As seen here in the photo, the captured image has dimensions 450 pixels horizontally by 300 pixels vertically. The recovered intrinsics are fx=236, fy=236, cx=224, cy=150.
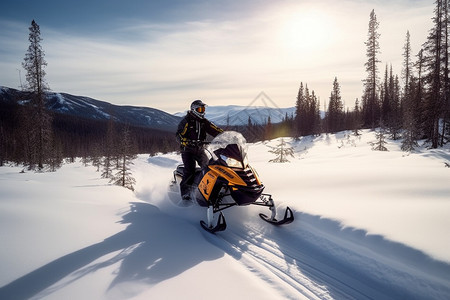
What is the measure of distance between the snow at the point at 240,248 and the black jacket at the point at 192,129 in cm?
201

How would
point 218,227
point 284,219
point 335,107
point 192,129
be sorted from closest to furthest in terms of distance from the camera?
point 218,227 → point 284,219 → point 192,129 → point 335,107

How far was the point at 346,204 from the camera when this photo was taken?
4.79 m

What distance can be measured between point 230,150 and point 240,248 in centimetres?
190

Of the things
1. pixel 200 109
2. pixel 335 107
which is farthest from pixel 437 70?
pixel 335 107

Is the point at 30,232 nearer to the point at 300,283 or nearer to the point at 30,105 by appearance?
the point at 300,283

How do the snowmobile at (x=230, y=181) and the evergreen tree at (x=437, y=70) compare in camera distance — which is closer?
the snowmobile at (x=230, y=181)

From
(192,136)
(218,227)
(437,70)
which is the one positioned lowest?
(218,227)

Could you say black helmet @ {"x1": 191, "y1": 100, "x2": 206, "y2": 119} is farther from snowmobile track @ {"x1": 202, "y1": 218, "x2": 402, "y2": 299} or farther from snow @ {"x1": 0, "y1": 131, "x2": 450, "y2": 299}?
snowmobile track @ {"x1": 202, "y1": 218, "x2": 402, "y2": 299}

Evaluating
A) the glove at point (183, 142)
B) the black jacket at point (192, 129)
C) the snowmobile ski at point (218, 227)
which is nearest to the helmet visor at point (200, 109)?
the black jacket at point (192, 129)

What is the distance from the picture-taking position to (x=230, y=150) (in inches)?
194

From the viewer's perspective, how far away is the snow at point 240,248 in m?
2.75

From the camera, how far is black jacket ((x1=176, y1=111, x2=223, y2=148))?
20.4 feet

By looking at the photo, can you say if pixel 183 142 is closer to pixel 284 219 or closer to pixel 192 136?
pixel 192 136

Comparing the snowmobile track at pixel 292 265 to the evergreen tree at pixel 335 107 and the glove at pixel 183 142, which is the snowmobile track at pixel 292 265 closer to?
the glove at pixel 183 142
